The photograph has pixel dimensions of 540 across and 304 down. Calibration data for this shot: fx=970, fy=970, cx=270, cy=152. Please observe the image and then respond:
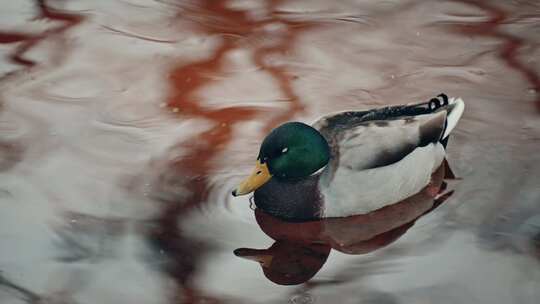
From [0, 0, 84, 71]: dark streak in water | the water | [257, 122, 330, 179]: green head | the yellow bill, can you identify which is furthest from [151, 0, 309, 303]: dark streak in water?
[0, 0, 84, 71]: dark streak in water

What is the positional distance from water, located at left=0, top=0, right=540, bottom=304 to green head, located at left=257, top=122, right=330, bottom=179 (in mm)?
312

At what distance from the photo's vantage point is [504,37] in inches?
254

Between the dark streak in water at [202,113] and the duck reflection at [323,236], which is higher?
the dark streak in water at [202,113]

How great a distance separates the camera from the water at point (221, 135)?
4.34 metres

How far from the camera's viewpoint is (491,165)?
5.12 m

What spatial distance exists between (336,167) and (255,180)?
394mm

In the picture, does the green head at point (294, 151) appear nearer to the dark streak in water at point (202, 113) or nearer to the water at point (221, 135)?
the water at point (221, 135)

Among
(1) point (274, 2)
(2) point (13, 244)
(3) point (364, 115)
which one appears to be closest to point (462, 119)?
(3) point (364, 115)

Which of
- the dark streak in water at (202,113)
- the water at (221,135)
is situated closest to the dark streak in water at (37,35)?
the water at (221,135)

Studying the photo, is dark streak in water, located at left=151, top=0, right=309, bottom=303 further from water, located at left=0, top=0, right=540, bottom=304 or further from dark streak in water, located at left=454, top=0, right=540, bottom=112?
dark streak in water, located at left=454, top=0, right=540, bottom=112

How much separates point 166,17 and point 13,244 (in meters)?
2.65

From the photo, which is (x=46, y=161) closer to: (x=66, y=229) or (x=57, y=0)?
(x=66, y=229)

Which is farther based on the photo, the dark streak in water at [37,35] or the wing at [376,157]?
the dark streak in water at [37,35]

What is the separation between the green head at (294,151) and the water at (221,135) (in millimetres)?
312
